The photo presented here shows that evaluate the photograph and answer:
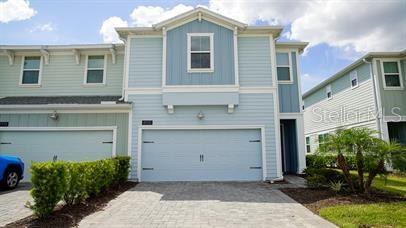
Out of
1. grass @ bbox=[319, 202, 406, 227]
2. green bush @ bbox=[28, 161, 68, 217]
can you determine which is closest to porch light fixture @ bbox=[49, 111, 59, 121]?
green bush @ bbox=[28, 161, 68, 217]

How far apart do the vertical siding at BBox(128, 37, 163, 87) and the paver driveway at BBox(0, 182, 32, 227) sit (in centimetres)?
539

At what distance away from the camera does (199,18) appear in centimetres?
1105

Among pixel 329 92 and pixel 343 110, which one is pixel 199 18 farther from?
pixel 329 92

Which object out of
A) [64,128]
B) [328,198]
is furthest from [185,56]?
[328,198]

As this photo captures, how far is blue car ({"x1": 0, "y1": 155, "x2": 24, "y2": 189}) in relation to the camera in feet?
27.3

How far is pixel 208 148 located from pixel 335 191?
4.78 metres

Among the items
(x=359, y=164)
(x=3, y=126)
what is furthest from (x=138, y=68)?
(x=359, y=164)

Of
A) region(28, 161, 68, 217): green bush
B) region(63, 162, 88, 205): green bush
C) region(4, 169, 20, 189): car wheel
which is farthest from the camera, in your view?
region(4, 169, 20, 189): car wheel

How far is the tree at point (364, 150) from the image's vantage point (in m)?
7.07

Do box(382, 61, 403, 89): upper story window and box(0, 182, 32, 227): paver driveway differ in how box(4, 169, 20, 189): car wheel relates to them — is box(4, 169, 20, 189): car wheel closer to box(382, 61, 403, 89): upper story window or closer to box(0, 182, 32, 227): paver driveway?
A: box(0, 182, 32, 227): paver driveway

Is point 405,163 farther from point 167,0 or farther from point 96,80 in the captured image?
point 96,80

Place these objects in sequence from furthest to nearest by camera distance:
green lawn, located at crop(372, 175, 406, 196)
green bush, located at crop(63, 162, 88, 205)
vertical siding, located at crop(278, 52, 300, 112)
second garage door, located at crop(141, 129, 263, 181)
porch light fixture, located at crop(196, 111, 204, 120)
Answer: vertical siding, located at crop(278, 52, 300, 112), porch light fixture, located at crop(196, 111, 204, 120), second garage door, located at crop(141, 129, 263, 181), green lawn, located at crop(372, 175, 406, 196), green bush, located at crop(63, 162, 88, 205)

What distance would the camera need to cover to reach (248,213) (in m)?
5.83

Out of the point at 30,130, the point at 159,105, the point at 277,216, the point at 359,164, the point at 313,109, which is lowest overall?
the point at 277,216
